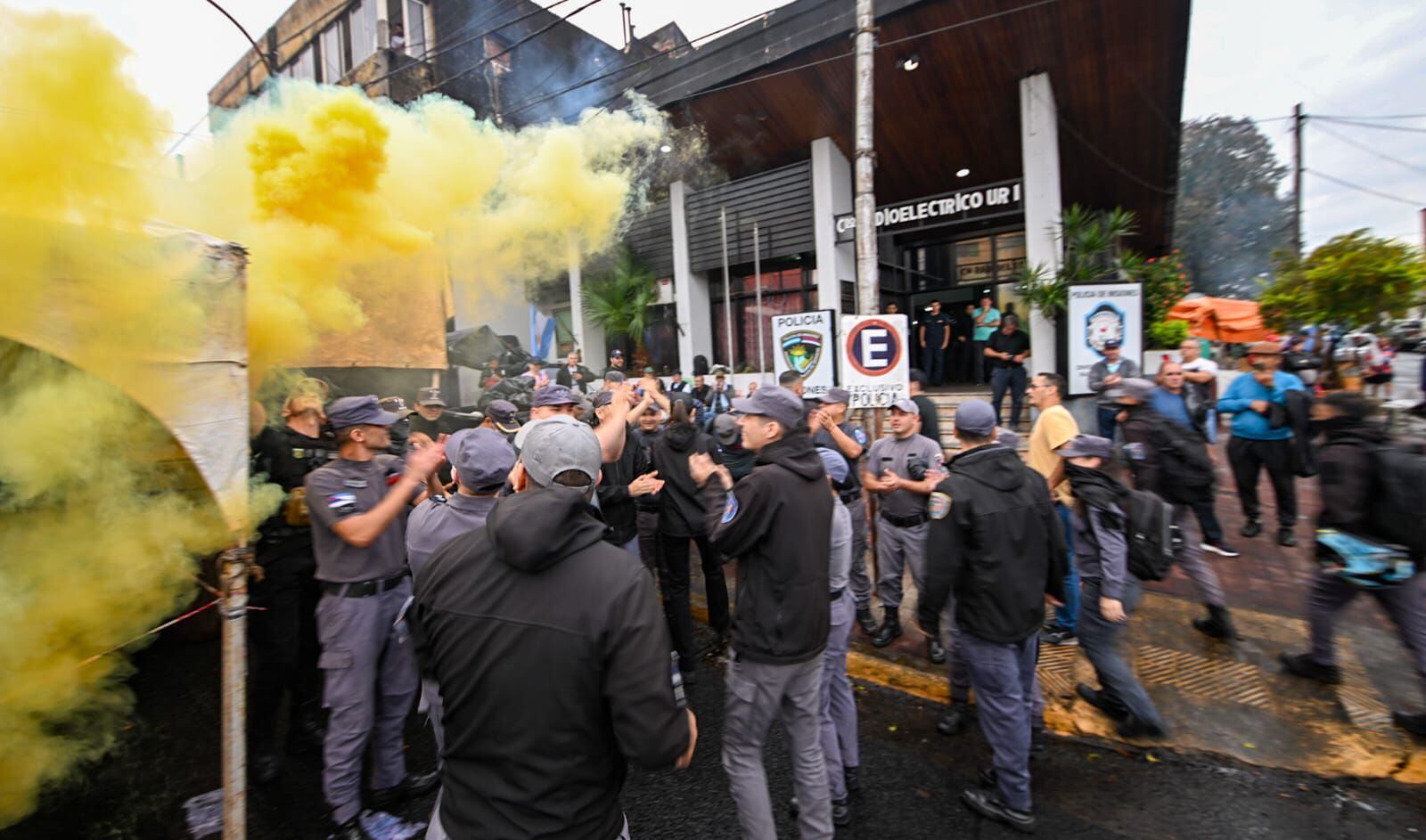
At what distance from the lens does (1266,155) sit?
41.2 metres

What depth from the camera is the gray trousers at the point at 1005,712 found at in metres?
2.77

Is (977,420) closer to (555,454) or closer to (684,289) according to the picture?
(555,454)

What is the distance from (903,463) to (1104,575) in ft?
4.56

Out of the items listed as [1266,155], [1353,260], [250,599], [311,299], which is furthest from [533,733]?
[1266,155]

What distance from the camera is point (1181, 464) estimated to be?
4.34 metres

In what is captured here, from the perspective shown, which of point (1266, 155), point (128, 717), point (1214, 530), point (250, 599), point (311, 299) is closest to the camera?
point (250, 599)

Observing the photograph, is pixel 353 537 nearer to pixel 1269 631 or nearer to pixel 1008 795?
pixel 1008 795

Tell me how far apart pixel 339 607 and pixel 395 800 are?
1.04 metres

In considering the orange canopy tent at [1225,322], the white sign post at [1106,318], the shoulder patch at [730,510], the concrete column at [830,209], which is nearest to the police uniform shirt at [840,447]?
the shoulder patch at [730,510]

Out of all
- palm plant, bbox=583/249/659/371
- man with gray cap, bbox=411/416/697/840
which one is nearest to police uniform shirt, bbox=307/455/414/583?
man with gray cap, bbox=411/416/697/840

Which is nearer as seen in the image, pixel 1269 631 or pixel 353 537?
pixel 353 537

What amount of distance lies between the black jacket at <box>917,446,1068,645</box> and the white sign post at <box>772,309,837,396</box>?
3.55 m

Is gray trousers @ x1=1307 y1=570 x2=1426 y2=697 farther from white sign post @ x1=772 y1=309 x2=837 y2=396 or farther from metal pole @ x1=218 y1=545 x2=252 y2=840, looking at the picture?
metal pole @ x1=218 y1=545 x2=252 y2=840

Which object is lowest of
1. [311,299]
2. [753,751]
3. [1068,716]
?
[1068,716]
